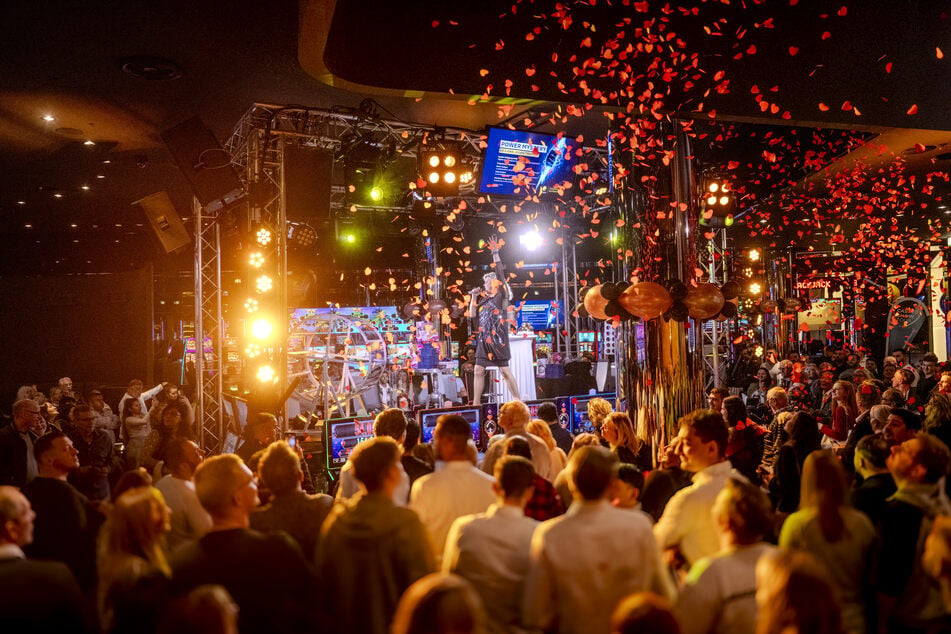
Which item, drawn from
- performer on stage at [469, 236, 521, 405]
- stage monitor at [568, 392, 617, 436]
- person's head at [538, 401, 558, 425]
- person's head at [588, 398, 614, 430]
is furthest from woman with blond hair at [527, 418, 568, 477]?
performer on stage at [469, 236, 521, 405]

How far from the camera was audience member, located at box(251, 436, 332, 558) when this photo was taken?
109 inches

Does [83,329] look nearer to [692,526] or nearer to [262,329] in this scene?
[262,329]

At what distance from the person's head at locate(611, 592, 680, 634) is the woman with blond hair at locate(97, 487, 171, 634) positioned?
1323mm

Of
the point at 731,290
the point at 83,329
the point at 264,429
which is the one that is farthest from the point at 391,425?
the point at 83,329

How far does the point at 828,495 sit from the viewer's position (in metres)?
2.58

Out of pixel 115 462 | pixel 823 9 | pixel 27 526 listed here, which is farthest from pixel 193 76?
pixel 823 9

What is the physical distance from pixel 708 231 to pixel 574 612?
31.7 ft

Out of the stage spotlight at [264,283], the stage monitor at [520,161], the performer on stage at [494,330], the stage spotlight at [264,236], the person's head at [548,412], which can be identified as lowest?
the person's head at [548,412]

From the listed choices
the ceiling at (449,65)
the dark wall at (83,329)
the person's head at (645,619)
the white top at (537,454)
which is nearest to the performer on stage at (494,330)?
the ceiling at (449,65)

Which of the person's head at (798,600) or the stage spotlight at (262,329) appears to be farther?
the stage spotlight at (262,329)

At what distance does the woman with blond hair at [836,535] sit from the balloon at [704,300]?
10.6 ft

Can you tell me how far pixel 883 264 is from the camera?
1672 cm

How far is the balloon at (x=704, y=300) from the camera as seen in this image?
5.78 meters

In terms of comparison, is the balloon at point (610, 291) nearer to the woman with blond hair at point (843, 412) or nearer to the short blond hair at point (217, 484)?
the woman with blond hair at point (843, 412)
